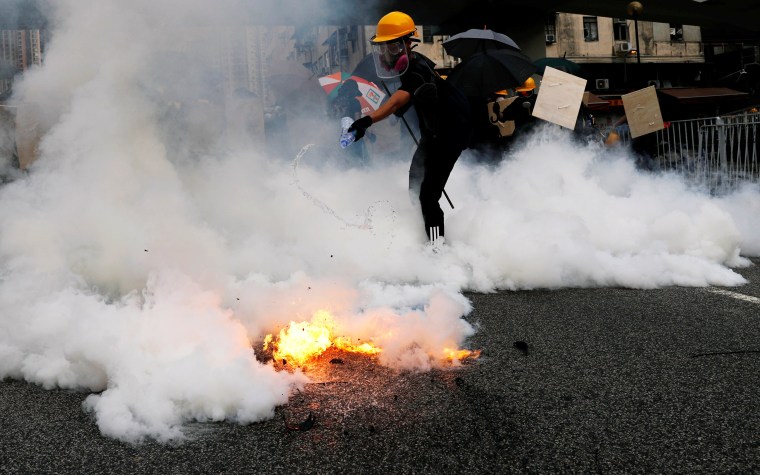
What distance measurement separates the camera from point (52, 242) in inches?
124

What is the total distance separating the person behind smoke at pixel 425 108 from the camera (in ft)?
14.9

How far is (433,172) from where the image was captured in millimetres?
4715

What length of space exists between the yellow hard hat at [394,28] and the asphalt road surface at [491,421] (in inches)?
103

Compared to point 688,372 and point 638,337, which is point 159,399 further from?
point 638,337

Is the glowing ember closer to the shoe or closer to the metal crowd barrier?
the shoe

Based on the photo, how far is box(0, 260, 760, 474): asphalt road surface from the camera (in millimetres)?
1682

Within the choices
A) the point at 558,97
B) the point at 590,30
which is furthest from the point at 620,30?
the point at 558,97

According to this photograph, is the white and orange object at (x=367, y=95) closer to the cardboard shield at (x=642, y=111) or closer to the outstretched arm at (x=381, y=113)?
the cardboard shield at (x=642, y=111)

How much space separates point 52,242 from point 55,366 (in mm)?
994

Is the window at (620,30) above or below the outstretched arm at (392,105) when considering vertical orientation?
above

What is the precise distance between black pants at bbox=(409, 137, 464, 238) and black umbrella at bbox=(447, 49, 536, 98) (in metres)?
2.54

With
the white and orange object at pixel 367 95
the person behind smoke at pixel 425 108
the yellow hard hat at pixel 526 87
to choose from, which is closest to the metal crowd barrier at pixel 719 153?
the yellow hard hat at pixel 526 87

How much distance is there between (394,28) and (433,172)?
106 centimetres

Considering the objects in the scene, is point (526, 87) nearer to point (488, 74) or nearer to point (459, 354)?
point (488, 74)
